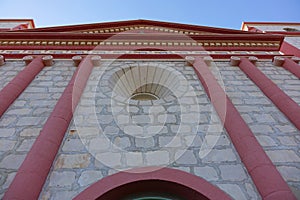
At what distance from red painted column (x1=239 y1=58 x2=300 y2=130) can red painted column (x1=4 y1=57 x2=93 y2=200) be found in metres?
3.66

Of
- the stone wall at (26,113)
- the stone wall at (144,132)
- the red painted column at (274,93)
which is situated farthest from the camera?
the red painted column at (274,93)

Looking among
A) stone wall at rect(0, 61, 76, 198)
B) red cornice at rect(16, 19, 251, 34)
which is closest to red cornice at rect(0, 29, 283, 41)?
red cornice at rect(16, 19, 251, 34)

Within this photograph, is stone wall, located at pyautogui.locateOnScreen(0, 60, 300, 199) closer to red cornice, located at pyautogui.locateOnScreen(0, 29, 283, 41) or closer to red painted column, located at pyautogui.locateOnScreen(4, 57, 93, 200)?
red painted column, located at pyautogui.locateOnScreen(4, 57, 93, 200)

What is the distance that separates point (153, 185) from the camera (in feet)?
11.1

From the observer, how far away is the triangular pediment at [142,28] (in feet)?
27.6

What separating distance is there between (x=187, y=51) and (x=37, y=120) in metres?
4.14

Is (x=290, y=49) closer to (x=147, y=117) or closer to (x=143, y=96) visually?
(x=143, y=96)

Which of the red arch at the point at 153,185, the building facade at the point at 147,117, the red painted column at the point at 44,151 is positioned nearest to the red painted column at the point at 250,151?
the building facade at the point at 147,117

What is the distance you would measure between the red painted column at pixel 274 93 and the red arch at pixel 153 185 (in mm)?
2228

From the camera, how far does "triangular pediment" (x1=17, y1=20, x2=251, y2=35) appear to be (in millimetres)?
8398

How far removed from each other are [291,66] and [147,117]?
4.00 meters

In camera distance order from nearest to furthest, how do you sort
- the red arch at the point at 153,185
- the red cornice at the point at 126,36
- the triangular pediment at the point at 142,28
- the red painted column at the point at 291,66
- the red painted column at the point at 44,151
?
1. the red painted column at the point at 44,151
2. the red arch at the point at 153,185
3. the red painted column at the point at 291,66
4. the red cornice at the point at 126,36
5. the triangular pediment at the point at 142,28

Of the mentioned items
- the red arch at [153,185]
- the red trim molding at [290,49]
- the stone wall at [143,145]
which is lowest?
the red arch at [153,185]

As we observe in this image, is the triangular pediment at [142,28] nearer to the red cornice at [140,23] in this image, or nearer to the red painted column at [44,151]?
the red cornice at [140,23]
